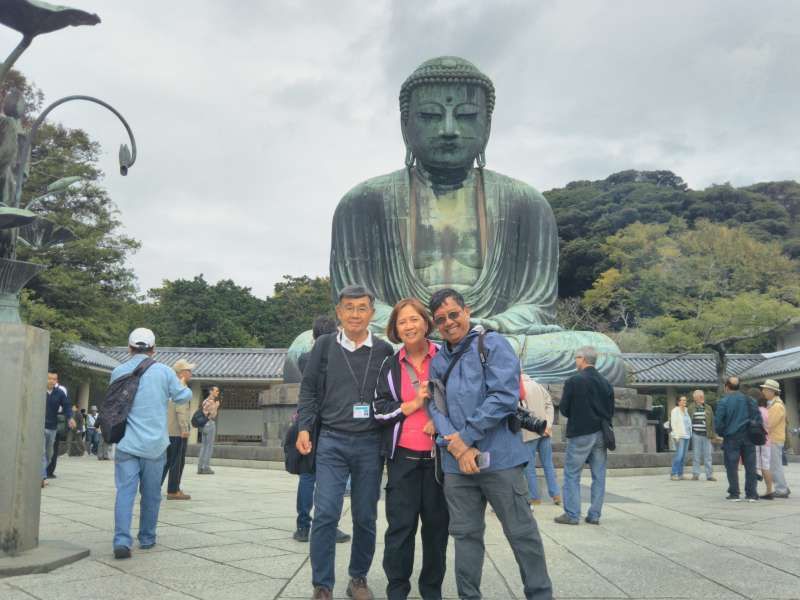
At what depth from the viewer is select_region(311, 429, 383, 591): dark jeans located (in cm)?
327

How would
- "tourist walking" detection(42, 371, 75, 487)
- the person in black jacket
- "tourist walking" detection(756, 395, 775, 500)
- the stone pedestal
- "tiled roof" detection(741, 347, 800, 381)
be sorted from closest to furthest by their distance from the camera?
the stone pedestal → the person in black jacket → "tourist walking" detection(756, 395, 775, 500) → "tourist walking" detection(42, 371, 75, 487) → "tiled roof" detection(741, 347, 800, 381)

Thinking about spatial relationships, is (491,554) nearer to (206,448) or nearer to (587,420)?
(587,420)

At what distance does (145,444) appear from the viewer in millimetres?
4266

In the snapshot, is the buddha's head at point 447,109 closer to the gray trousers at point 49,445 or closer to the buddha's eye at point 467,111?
the buddha's eye at point 467,111

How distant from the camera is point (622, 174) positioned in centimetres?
4494

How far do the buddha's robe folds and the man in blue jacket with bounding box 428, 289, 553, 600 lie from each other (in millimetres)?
7453

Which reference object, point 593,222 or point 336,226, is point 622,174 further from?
point 336,226

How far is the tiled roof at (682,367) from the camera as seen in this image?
81.7ft

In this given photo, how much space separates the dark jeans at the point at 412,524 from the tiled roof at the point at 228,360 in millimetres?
21528

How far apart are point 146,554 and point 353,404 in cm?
170

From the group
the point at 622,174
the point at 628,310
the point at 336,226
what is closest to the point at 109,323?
the point at 336,226

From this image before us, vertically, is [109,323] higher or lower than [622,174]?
lower

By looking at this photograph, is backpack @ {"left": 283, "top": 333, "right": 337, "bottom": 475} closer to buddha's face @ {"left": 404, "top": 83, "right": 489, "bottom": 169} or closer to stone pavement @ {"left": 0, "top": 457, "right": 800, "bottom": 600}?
stone pavement @ {"left": 0, "top": 457, "right": 800, "bottom": 600}

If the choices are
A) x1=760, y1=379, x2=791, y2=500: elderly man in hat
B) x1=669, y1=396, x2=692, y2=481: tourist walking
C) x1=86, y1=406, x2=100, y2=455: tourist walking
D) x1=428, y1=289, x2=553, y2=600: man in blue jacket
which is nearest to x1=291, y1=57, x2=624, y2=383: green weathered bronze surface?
x1=669, y1=396, x2=692, y2=481: tourist walking
